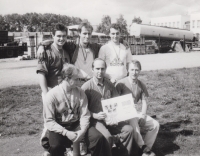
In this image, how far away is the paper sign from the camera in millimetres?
3611

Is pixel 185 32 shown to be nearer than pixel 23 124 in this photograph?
No

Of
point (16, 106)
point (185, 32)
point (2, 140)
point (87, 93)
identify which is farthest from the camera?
point (185, 32)

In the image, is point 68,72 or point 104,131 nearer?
point 68,72

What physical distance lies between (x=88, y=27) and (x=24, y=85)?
19.3ft

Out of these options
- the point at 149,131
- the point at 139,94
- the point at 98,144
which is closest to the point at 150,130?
the point at 149,131

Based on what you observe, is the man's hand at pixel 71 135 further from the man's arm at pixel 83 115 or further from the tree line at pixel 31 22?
the tree line at pixel 31 22

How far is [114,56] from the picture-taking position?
4.28 meters

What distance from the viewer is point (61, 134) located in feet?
10.8

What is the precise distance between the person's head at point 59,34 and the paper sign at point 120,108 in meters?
1.13

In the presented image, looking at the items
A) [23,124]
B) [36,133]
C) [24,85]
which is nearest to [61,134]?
[36,133]

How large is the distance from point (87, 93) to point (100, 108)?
0.96ft

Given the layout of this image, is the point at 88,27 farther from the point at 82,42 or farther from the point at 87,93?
the point at 87,93

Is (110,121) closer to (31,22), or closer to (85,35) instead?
(85,35)

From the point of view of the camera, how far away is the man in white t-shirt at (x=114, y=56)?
423 centimetres
